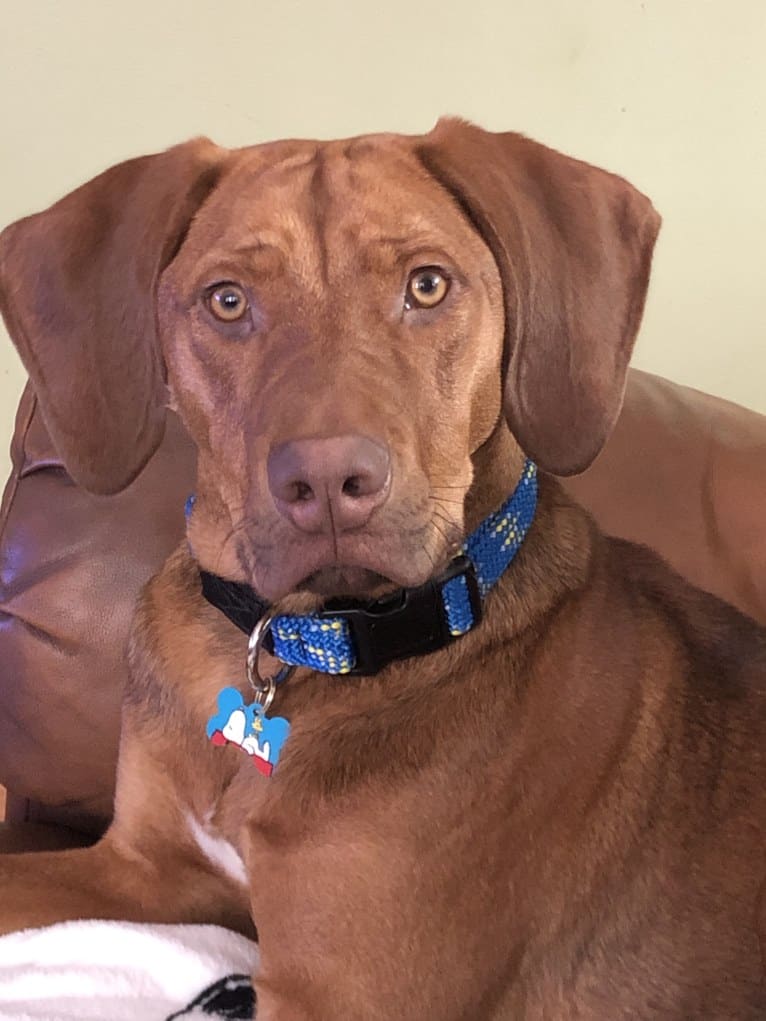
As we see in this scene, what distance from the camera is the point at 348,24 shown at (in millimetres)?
2021

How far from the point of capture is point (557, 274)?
3.72ft

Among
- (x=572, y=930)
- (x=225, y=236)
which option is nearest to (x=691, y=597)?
(x=572, y=930)

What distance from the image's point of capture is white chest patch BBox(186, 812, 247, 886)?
126cm

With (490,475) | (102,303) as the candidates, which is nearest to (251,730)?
(490,475)

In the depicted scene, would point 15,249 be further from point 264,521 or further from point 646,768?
point 646,768

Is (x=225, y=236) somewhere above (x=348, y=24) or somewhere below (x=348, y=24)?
below

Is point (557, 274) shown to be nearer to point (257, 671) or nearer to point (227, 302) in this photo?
point (227, 302)

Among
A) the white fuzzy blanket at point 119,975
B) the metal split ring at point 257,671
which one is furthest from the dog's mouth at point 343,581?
the white fuzzy blanket at point 119,975

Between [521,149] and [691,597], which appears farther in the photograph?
[691,597]

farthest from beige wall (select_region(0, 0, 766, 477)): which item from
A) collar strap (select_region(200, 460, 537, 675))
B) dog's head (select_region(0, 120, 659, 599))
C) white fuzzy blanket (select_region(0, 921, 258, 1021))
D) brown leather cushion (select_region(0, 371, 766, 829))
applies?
white fuzzy blanket (select_region(0, 921, 258, 1021))

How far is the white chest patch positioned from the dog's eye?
0.68 m

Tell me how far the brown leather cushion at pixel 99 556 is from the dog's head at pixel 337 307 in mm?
403

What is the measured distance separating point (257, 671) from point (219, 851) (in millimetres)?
241

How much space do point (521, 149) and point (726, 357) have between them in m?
1.31
